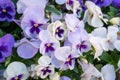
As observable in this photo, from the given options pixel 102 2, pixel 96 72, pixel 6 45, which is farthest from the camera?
pixel 102 2

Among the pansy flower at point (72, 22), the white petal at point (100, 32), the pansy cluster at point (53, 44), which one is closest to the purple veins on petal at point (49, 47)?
the pansy cluster at point (53, 44)

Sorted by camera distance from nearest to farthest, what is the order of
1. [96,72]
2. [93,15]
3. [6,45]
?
[6,45]
[96,72]
[93,15]

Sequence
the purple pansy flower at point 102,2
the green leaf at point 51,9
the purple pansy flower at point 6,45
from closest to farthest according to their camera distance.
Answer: the purple pansy flower at point 6,45, the green leaf at point 51,9, the purple pansy flower at point 102,2

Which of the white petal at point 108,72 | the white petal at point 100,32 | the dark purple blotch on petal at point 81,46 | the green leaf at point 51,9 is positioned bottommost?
the white petal at point 108,72

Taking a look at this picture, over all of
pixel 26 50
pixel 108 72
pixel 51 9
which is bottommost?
pixel 108 72

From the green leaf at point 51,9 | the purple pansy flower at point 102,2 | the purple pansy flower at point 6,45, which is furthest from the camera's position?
the purple pansy flower at point 102,2

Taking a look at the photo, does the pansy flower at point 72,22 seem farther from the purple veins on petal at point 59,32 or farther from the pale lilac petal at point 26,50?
the pale lilac petal at point 26,50

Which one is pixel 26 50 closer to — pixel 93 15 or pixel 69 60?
pixel 69 60

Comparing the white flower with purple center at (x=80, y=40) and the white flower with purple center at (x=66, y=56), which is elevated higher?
the white flower with purple center at (x=80, y=40)

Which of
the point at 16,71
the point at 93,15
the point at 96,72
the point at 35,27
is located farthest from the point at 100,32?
the point at 16,71
